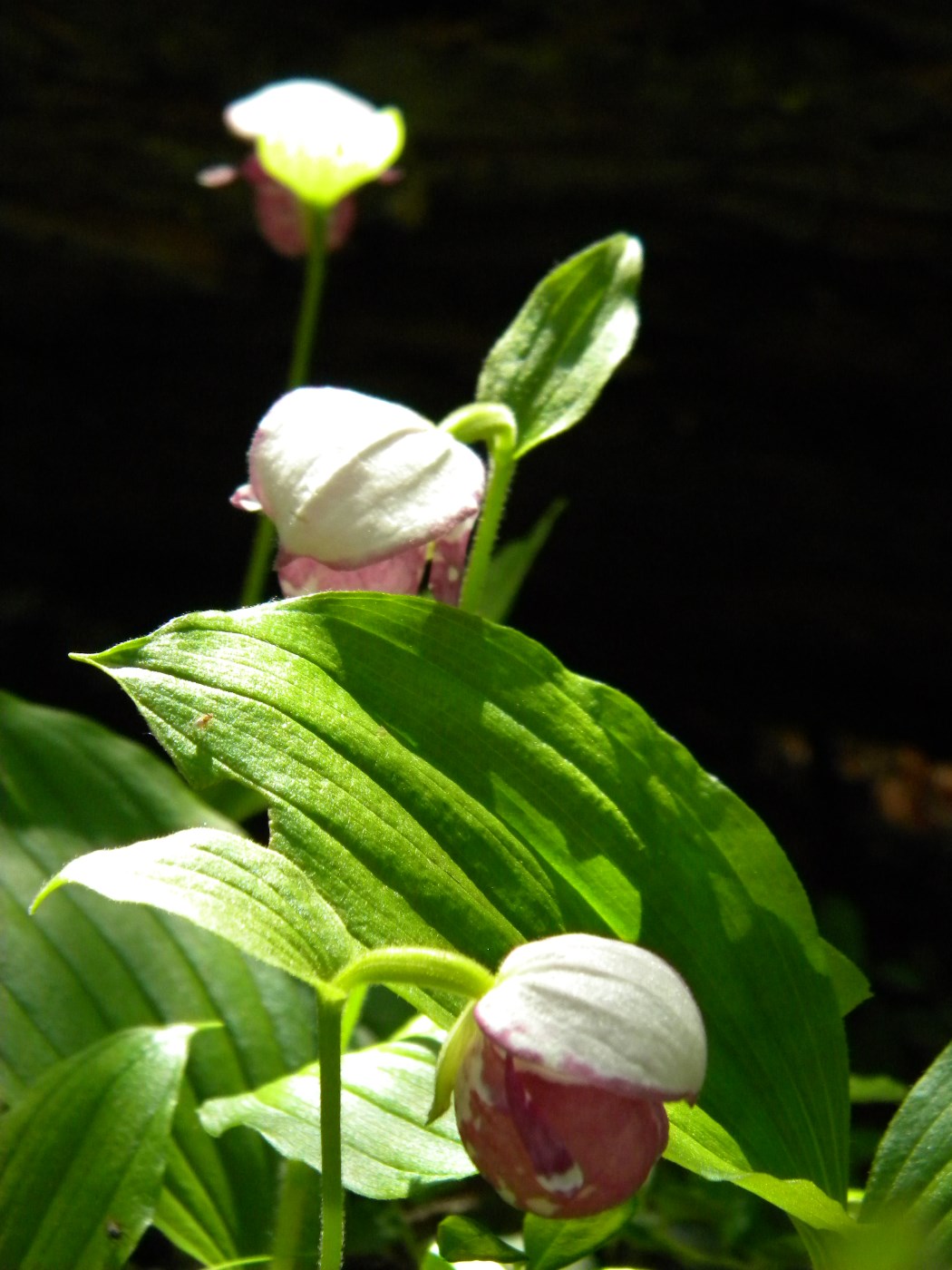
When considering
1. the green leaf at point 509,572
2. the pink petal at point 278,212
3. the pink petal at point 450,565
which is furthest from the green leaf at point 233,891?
the pink petal at point 278,212

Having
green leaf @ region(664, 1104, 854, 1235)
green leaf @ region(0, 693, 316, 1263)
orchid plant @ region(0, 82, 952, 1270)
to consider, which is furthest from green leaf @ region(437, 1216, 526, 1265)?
green leaf @ region(0, 693, 316, 1263)

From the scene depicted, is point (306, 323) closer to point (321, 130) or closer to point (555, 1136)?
point (321, 130)

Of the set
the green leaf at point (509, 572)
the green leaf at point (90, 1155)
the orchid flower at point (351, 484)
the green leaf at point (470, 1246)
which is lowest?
the green leaf at point (90, 1155)

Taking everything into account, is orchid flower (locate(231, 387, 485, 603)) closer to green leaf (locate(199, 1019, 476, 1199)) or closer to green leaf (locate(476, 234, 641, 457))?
green leaf (locate(476, 234, 641, 457))

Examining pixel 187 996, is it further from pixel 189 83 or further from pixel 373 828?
pixel 189 83

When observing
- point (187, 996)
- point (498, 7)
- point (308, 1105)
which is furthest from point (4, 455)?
point (308, 1105)

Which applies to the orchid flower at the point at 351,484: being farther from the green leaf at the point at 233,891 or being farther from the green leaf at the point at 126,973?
the green leaf at the point at 126,973
